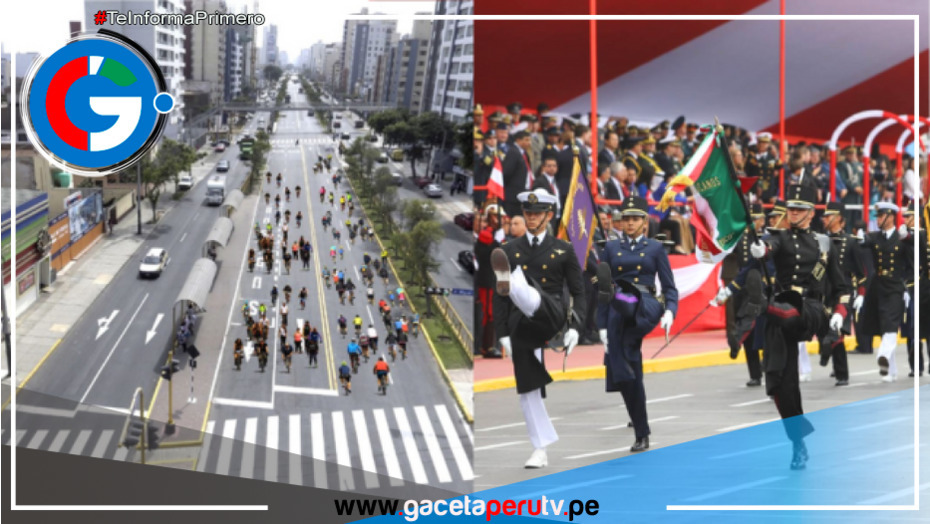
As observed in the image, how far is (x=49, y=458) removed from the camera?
6.84m

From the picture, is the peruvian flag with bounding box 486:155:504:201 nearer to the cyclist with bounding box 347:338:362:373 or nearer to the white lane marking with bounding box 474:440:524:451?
the cyclist with bounding box 347:338:362:373

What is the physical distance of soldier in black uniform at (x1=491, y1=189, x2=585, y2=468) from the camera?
23.1 feet

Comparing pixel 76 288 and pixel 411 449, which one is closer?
pixel 76 288

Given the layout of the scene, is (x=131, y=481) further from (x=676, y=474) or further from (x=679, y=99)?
(x=679, y=99)

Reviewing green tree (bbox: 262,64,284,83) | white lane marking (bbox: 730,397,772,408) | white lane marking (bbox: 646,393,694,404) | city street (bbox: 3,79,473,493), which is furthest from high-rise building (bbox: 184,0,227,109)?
white lane marking (bbox: 730,397,772,408)

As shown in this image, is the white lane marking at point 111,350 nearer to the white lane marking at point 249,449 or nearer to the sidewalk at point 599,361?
the white lane marking at point 249,449

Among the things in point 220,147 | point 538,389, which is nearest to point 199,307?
point 220,147

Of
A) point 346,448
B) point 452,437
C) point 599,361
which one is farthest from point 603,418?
point 346,448

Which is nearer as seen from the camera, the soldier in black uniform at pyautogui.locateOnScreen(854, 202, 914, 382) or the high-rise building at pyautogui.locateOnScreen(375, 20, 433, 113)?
the high-rise building at pyautogui.locateOnScreen(375, 20, 433, 113)

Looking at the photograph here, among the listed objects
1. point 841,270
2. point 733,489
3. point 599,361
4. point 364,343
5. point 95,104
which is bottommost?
point 733,489

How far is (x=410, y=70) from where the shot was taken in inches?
293

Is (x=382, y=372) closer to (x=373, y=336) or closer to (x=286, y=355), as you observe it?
(x=373, y=336)

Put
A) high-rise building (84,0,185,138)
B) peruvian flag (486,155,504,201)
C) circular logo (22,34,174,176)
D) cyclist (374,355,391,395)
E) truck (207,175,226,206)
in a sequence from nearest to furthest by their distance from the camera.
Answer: circular logo (22,34,174,176), high-rise building (84,0,185,138), cyclist (374,355,391,395), peruvian flag (486,155,504,201), truck (207,175,226,206)

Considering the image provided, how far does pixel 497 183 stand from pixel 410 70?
96cm
